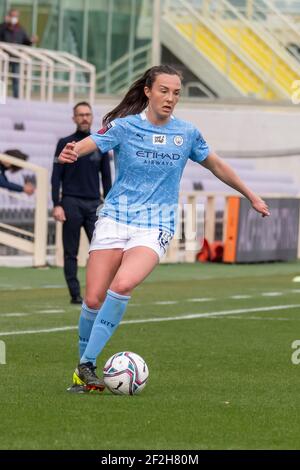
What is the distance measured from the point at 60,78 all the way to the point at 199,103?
3280mm

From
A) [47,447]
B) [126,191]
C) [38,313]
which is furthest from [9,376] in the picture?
[38,313]

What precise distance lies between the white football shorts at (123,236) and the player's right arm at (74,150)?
48 centimetres

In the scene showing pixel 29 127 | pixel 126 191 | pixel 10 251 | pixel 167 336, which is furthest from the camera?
pixel 29 127

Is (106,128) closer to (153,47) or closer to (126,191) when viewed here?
(126,191)

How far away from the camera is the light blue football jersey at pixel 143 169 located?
983cm

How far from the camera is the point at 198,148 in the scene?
1018cm

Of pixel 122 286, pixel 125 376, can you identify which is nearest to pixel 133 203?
pixel 122 286

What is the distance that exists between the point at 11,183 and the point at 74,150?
37.5ft

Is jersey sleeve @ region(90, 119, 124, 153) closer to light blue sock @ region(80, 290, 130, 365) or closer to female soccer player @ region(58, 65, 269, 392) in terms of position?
female soccer player @ region(58, 65, 269, 392)

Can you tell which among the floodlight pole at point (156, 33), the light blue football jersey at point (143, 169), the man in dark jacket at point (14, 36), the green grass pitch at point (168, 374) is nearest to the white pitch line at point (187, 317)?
the green grass pitch at point (168, 374)

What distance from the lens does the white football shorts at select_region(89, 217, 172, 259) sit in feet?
32.2

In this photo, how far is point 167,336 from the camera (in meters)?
13.5

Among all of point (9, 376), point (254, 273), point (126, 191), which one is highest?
point (126, 191)

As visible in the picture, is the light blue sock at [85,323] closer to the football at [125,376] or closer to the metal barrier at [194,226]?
the football at [125,376]
